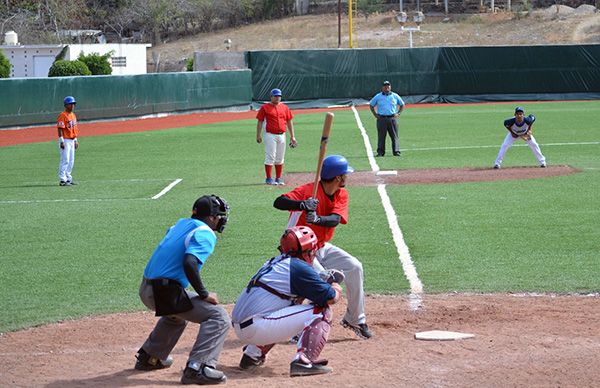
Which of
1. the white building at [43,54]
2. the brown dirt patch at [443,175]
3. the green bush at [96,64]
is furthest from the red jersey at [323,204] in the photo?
the white building at [43,54]

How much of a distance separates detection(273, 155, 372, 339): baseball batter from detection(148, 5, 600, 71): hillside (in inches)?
2444

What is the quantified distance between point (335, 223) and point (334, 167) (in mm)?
496

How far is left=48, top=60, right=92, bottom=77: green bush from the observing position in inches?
1748

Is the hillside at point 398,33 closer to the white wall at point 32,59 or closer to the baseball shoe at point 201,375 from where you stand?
the white wall at point 32,59

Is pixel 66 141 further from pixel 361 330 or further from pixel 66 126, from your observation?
pixel 361 330

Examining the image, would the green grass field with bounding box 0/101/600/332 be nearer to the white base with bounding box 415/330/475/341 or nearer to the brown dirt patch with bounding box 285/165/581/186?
the brown dirt patch with bounding box 285/165/581/186

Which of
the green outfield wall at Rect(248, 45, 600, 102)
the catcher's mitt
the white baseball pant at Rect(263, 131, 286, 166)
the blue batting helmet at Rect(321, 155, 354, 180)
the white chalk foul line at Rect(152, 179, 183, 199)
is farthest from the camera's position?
the green outfield wall at Rect(248, 45, 600, 102)

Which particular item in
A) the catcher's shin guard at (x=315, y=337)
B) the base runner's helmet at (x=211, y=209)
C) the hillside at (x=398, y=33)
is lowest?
the catcher's shin guard at (x=315, y=337)

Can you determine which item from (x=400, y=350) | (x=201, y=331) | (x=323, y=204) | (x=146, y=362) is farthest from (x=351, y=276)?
(x=146, y=362)

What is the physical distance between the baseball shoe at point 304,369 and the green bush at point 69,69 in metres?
39.1

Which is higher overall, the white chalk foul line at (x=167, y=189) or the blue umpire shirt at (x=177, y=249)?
the blue umpire shirt at (x=177, y=249)

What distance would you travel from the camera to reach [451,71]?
4897 centimetres

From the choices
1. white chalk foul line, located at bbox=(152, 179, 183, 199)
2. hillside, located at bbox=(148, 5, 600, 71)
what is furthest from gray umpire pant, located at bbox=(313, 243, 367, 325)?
hillside, located at bbox=(148, 5, 600, 71)

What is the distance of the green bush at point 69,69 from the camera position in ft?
146
